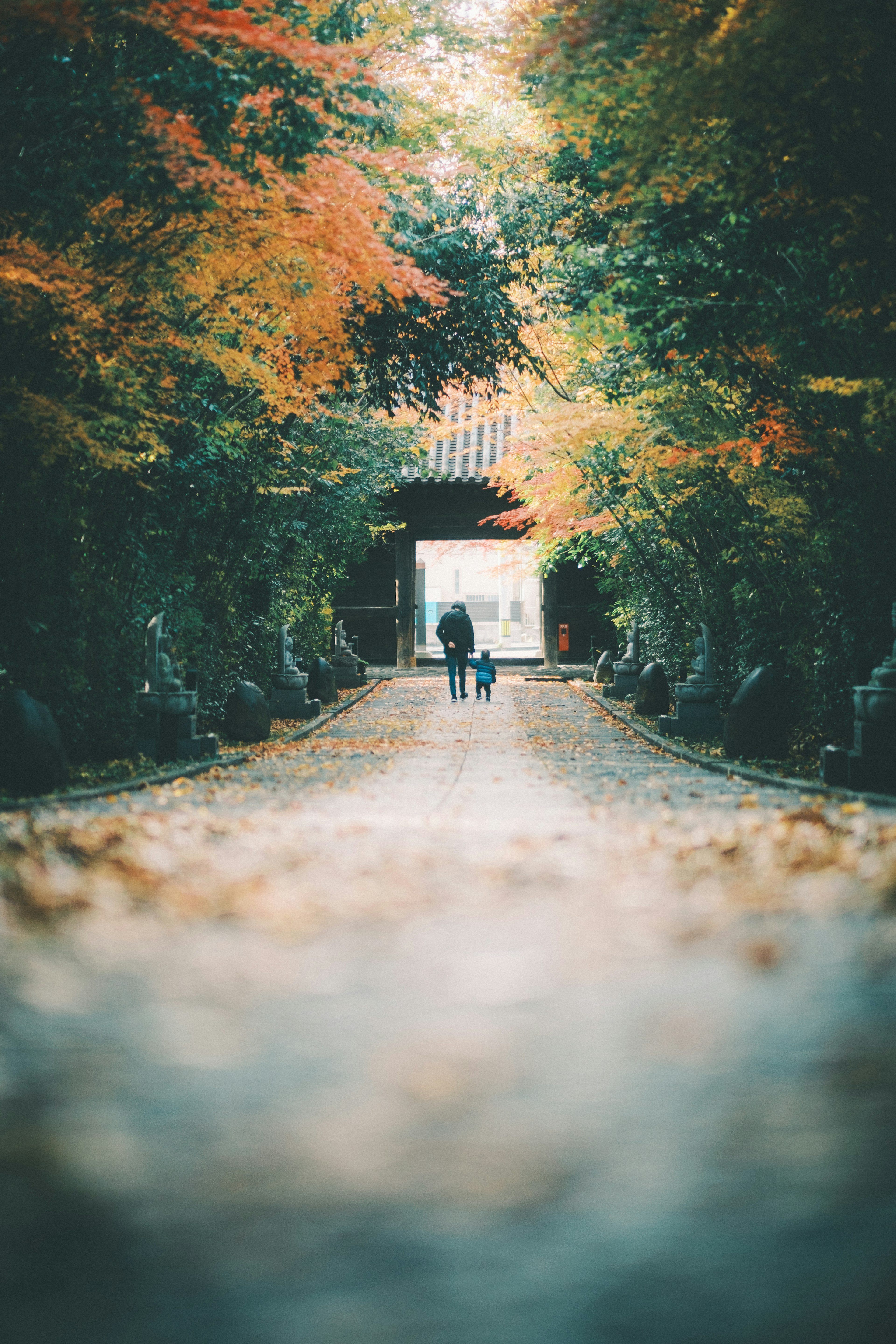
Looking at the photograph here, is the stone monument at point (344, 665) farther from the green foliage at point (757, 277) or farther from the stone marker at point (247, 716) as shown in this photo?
the green foliage at point (757, 277)

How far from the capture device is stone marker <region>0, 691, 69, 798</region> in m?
8.95

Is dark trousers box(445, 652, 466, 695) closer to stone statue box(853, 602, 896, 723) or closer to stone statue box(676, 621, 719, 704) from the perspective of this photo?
stone statue box(676, 621, 719, 704)

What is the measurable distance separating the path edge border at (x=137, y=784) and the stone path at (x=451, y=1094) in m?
2.16

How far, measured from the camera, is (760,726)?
1170 centimetres

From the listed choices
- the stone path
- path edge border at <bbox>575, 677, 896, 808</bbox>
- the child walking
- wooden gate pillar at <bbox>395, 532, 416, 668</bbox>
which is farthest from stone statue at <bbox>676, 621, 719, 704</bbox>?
wooden gate pillar at <bbox>395, 532, 416, 668</bbox>

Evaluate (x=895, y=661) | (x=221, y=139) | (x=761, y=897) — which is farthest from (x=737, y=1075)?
(x=221, y=139)

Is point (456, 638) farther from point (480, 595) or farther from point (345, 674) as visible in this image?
point (480, 595)

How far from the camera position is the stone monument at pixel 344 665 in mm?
23047

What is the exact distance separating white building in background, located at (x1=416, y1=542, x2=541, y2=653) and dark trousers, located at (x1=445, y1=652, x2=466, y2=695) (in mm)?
17862

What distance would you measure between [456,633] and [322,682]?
90.5 inches

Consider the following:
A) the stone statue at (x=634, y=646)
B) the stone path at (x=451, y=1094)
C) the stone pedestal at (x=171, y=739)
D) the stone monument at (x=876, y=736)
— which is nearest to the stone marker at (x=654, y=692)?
the stone statue at (x=634, y=646)

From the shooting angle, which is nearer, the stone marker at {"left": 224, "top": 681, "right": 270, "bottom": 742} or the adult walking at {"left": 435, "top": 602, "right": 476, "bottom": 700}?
the stone marker at {"left": 224, "top": 681, "right": 270, "bottom": 742}

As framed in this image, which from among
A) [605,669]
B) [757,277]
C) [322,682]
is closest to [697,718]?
[757,277]

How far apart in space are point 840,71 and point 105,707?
8.44 m
